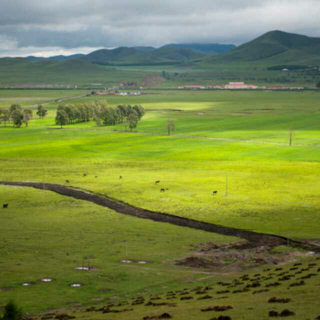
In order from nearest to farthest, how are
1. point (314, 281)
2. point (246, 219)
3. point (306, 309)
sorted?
point (306, 309), point (314, 281), point (246, 219)

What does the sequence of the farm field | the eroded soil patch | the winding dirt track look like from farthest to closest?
the winding dirt track, the eroded soil patch, the farm field

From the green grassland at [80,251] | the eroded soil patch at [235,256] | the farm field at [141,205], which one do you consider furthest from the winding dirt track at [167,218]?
the green grassland at [80,251]

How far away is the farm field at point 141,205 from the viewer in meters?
55.6

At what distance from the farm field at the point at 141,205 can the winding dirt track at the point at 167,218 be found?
1739 millimetres

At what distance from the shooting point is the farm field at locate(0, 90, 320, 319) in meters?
55.6

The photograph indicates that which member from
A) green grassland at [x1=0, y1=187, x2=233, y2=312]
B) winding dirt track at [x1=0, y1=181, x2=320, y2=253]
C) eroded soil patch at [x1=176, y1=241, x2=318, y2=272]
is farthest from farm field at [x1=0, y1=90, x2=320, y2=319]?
winding dirt track at [x1=0, y1=181, x2=320, y2=253]

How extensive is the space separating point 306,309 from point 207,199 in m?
54.5

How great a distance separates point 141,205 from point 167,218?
8.25m

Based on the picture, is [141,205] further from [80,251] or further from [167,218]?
[80,251]

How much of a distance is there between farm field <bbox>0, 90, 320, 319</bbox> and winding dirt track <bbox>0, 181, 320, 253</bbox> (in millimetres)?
1739

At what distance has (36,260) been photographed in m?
61.2

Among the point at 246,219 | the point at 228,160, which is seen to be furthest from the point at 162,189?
the point at 228,160

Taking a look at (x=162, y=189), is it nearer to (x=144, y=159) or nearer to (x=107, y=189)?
(x=107, y=189)

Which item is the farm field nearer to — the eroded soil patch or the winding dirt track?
the eroded soil patch
